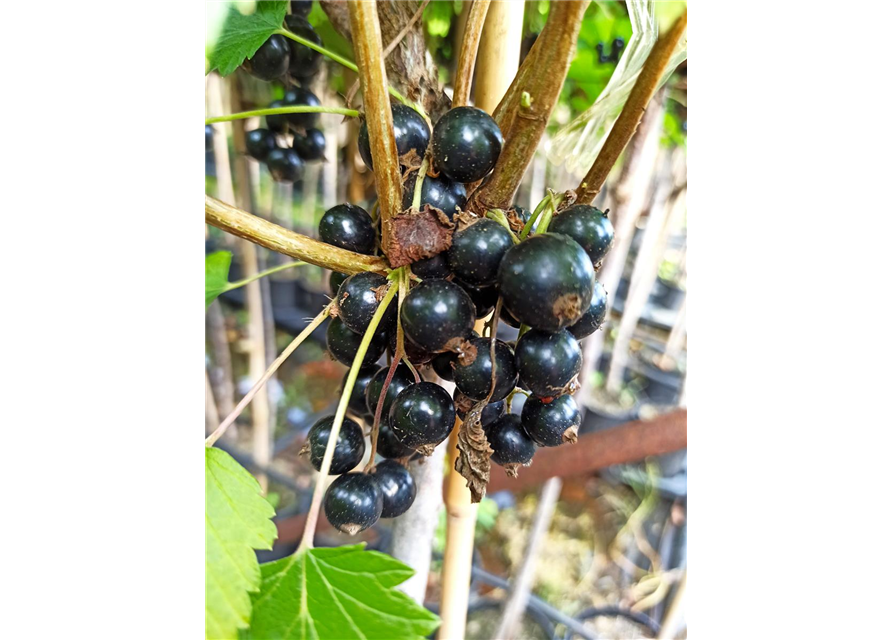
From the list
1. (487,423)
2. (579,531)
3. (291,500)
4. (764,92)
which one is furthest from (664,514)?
(764,92)

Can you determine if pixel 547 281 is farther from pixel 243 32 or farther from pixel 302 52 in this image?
pixel 302 52

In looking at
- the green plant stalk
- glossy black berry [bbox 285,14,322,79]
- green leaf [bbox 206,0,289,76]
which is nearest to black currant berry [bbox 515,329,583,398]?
Result: the green plant stalk

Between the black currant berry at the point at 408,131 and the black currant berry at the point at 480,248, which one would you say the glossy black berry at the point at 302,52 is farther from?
the black currant berry at the point at 480,248

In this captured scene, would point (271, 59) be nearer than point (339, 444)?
No

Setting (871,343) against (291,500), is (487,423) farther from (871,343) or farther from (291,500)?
(291,500)

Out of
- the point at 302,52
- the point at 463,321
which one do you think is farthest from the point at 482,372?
the point at 302,52
